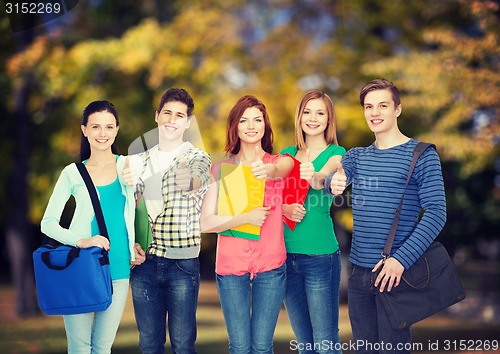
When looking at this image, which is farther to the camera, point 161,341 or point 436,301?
point 161,341

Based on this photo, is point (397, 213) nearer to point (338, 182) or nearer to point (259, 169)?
point (338, 182)

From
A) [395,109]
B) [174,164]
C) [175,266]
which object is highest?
[395,109]

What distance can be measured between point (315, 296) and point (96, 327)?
1.55 metres

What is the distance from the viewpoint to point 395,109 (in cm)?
528

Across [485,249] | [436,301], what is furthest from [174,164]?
[485,249]

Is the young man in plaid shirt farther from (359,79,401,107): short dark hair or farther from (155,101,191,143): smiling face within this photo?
(359,79,401,107): short dark hair

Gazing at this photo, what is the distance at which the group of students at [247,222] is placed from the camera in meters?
5.15

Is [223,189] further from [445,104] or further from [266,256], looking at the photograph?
[445,104]

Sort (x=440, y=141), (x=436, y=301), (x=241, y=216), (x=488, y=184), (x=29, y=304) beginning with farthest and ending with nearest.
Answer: (x=488, y=184), (x=29, y=304), (x=440, y=141), (x=241, y=216), (x=436, y=301)

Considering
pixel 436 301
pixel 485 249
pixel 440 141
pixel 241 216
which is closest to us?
pixel 436 301

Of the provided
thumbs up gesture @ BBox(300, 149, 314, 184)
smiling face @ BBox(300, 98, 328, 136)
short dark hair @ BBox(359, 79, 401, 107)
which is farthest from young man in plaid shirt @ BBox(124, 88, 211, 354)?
short dark hair @ BBox(359, 79, 401, 107)

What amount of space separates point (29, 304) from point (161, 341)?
535 inches

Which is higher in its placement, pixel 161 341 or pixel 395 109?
pixel 395 109

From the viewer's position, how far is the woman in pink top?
17.4ft
